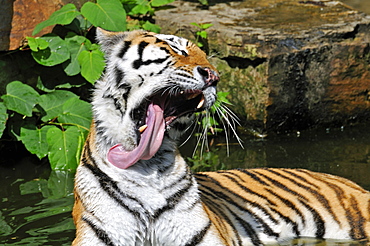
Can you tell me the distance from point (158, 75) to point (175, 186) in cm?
52

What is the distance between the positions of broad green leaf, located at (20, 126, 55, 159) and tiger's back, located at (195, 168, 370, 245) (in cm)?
179

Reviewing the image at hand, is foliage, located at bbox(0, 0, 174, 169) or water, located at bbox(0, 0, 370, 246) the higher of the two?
foliage, located at bbox(0, 0, 174, 169)

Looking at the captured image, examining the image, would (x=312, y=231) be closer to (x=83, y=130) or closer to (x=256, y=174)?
(x=256, y=174)

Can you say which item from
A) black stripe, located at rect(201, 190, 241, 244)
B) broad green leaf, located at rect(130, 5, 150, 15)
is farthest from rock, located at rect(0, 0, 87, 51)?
black stripe, located at rect(201, 190, 241, 244)

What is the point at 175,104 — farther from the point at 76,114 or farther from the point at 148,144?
the point at 76,114

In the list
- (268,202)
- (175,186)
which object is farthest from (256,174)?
(175,186)

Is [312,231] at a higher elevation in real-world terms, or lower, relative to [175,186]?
lower

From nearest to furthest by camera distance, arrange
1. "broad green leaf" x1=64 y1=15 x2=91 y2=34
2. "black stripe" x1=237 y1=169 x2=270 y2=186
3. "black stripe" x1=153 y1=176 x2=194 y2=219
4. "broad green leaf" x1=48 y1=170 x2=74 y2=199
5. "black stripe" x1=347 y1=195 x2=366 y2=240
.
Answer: "black stripe" x1=153 y1=176 x2=194 y2=219
"black stripe" x1=347 y1=195 x2=366 y2=240
"black stripe" x1=237 y1=169 x2=270 y2=186
"broad green leaf" x1=48 y1=170 x2=74 y2=199
"broad green leaf" x1=64 y1=15 x2=91 y2=34

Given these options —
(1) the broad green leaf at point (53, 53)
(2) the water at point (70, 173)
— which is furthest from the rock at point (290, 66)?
(1) the broad green leaf at point (53, 53)

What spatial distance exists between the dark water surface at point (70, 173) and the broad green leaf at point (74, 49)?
32.6 inches

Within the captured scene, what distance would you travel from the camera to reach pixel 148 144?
2764 mm

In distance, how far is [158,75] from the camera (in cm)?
277

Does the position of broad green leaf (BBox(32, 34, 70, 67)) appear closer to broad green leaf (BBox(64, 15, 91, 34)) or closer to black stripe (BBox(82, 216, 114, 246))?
broad green leaf (BBox(64, 15, 91, 34))

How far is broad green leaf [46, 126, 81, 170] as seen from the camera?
5008mm
